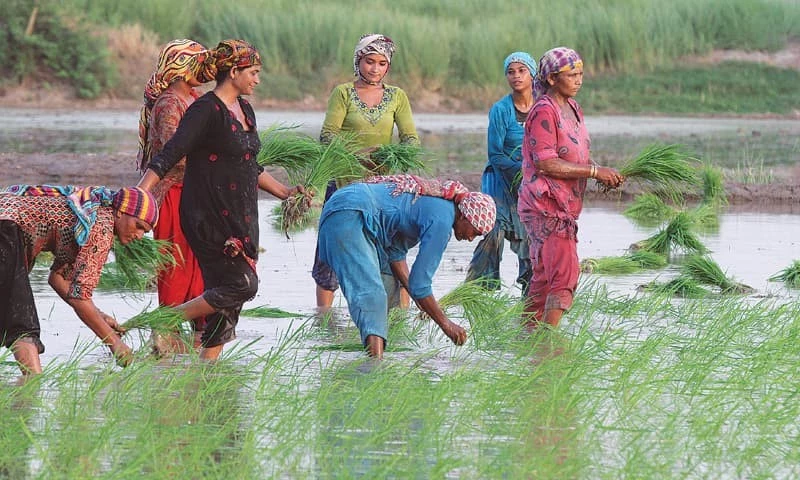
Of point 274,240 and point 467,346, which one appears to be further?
point 274,240

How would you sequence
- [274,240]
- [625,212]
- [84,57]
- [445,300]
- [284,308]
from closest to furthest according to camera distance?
1. [445,300]
2. [284,308]
3. [274,240]
4. [625,212]
5. [84,57]

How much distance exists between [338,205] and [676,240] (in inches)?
178

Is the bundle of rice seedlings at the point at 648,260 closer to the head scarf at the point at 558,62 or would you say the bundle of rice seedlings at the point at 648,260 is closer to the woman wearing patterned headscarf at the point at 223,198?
the head scarf at the point at 558,62

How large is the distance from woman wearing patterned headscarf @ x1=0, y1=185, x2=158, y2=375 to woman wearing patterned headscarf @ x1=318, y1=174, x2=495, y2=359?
0.90m

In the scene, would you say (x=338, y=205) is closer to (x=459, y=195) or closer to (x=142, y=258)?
(x=459, y=195)

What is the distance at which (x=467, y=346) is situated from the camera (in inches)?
287

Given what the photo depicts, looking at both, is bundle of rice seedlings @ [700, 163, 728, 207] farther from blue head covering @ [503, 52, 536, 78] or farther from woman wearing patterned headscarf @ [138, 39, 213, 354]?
woman wearing patterned headscarf @ [138, 39, 213, 354]

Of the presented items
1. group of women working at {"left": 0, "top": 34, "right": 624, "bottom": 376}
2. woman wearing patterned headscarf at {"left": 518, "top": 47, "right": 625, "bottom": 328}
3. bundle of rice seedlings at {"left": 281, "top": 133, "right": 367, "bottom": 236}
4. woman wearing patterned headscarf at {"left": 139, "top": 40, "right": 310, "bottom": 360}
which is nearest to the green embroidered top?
bundle of rice seedlings at {"left": 281, "top": 133, "right": 367, "bottom": 236}

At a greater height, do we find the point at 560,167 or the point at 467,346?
the point at 560,167

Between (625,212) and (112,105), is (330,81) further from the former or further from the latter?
(625,212)

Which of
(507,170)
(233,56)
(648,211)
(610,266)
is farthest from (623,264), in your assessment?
(233,56)

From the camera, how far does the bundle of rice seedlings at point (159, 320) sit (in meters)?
6.65

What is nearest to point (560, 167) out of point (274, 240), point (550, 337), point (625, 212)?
point (550, 337)

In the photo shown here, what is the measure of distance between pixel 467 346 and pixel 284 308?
1594 millimetres
